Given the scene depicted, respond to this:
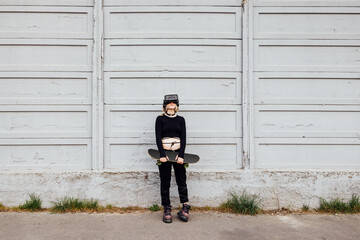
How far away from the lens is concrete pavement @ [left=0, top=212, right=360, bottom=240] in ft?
12.7

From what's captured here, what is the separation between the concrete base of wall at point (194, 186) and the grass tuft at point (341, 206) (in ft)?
0.28

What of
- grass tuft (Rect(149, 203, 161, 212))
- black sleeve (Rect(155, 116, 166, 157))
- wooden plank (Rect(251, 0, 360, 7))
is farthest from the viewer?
wooden plank (Rect(251, 0, 360, 7))

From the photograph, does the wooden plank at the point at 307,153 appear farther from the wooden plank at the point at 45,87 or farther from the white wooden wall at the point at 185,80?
the wooden plank at the point at 45,87

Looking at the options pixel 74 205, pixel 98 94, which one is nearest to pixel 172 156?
pixel 98 94

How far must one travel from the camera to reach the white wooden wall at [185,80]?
193 inches

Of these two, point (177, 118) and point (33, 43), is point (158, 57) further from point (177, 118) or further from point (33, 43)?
point (33, 43)

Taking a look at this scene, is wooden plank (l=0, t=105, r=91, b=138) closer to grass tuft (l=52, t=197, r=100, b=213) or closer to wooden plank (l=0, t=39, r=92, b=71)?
wooden plank (l=0, t=39, r=92, b=71)

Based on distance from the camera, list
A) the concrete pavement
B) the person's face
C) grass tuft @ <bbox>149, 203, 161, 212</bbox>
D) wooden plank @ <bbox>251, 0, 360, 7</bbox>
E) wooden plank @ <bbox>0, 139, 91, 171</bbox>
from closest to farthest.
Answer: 1. the concrete pavement
2. the person's face
3. grass tuft @ <bbox>149, 203, 161, 212</bbox>
4. wooden plank @ <bbox>0, 139, 91, 171</bbox>
5. wooden plank @ <bbox>251, 0, 360, 7</bbox>

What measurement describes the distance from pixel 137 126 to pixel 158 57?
1.18 m

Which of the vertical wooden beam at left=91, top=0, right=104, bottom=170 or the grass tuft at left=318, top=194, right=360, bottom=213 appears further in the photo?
the vertical wooden beam at left=91, top=0, right=104, bottom=170

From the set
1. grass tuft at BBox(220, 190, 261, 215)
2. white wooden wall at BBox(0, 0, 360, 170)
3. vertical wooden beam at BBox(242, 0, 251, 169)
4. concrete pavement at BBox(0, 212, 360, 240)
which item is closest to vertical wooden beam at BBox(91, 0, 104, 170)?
white wooden wall at BBox(0, 0, 360, 170)

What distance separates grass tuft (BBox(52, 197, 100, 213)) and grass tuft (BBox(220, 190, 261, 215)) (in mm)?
2033

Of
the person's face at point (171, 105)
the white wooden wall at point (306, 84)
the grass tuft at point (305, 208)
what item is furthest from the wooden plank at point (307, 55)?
the grass tuft at point (305, 208)

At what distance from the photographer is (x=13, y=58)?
491 cm
